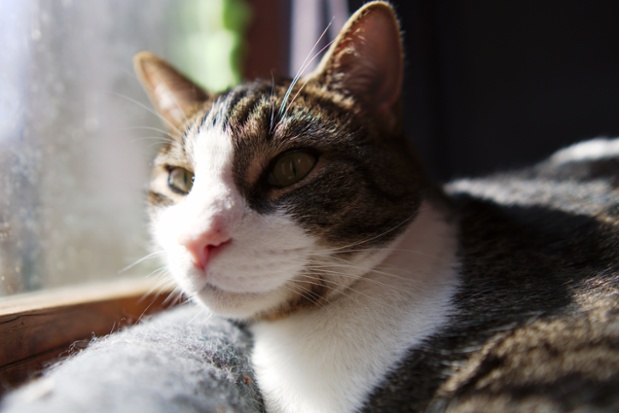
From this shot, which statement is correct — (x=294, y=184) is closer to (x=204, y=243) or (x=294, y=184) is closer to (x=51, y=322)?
(x=204, y=243)

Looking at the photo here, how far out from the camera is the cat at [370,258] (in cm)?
75

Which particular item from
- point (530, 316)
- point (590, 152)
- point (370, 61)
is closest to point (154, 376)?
point (530, 316)

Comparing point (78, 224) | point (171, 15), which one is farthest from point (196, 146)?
point (171, 15)

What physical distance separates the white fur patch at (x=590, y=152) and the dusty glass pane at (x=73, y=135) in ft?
4.59

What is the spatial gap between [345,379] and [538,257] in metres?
0.48

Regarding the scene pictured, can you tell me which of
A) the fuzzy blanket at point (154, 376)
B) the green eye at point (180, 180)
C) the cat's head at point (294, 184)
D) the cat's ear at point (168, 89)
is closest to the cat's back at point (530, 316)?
the cat's head at point (294, 184)

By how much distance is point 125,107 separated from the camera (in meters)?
1.62

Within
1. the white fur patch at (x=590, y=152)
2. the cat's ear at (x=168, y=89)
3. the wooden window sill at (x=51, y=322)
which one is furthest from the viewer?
the white fur patch at (x=590, y=152)

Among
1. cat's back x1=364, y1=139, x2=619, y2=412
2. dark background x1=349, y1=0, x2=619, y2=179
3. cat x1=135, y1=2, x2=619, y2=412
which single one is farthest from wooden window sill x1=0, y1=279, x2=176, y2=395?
dark background x1=349, y1=0, x2=619, y2=179

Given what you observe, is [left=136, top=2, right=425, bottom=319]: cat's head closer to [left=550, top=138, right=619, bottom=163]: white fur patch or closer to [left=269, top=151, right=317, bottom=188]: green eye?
[left=269, top=151, right=317, bottom=188]: green eye

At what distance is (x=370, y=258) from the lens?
949mm

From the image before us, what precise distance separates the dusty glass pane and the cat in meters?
0.34

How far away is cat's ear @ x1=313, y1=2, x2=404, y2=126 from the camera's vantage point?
1.00 metres

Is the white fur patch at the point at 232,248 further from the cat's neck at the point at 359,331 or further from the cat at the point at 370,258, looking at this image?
the cat's neck at the point at 359,331
